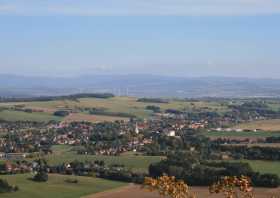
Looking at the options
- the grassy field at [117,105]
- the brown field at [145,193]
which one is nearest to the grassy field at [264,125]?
the grassy field at [117,105]

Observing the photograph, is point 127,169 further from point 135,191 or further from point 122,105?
point 122,105

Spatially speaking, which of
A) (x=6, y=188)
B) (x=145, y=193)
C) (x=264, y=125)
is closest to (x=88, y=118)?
(x=264, y=125)

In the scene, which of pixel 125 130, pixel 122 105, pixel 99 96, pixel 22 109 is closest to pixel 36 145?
pixel 125 130

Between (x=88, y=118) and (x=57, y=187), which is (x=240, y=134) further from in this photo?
(x=57, y=187)

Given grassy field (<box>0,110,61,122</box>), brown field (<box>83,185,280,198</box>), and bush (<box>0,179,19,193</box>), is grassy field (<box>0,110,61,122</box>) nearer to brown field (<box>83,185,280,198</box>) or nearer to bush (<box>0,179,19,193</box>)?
bush (<box>0,179,19,193</box>)

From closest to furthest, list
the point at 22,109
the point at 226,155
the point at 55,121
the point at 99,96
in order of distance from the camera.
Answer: the point at 226,155 → the point at 55,121 → the point at 22,109 → the point at 99,96

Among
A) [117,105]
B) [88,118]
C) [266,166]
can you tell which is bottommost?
[266,166]
